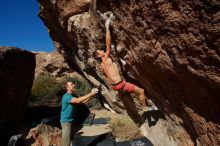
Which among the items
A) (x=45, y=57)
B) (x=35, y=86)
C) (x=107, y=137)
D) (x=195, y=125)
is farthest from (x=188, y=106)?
(x=45, y=57)

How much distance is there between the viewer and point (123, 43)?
572 centimetres

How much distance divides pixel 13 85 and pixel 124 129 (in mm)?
4985

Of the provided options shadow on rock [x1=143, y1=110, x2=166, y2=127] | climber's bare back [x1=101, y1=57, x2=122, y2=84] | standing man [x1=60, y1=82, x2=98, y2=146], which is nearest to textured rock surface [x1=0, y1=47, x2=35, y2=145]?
standing man [x1=60, y1=82, x2=98, y2=146]

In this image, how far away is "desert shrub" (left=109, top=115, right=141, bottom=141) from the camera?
8.30 metres

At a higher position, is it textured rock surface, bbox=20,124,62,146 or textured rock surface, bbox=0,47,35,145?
textured rock surface, bbox=0,47,35,145

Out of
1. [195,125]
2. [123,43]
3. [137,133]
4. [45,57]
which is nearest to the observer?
[195,125]

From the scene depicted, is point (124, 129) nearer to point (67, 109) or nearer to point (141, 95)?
point (67, 109)

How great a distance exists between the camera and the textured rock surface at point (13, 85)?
397 inches

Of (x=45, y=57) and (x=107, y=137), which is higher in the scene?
(x=45, y=57)

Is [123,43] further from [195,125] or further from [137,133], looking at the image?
[137,133]

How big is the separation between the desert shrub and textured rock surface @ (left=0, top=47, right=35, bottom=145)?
4236mm

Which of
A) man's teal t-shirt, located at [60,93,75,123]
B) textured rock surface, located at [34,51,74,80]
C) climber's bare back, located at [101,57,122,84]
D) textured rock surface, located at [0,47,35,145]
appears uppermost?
textured rock surface, located at [34,51,74,80]

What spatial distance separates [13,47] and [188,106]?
Answer: 817cm

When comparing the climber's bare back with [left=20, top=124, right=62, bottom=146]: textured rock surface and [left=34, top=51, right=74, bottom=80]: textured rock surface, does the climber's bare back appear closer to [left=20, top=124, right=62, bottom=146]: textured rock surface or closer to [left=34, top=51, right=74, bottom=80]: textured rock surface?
[left=20, top=124, right=62, bottom=146]: textured rock surface
